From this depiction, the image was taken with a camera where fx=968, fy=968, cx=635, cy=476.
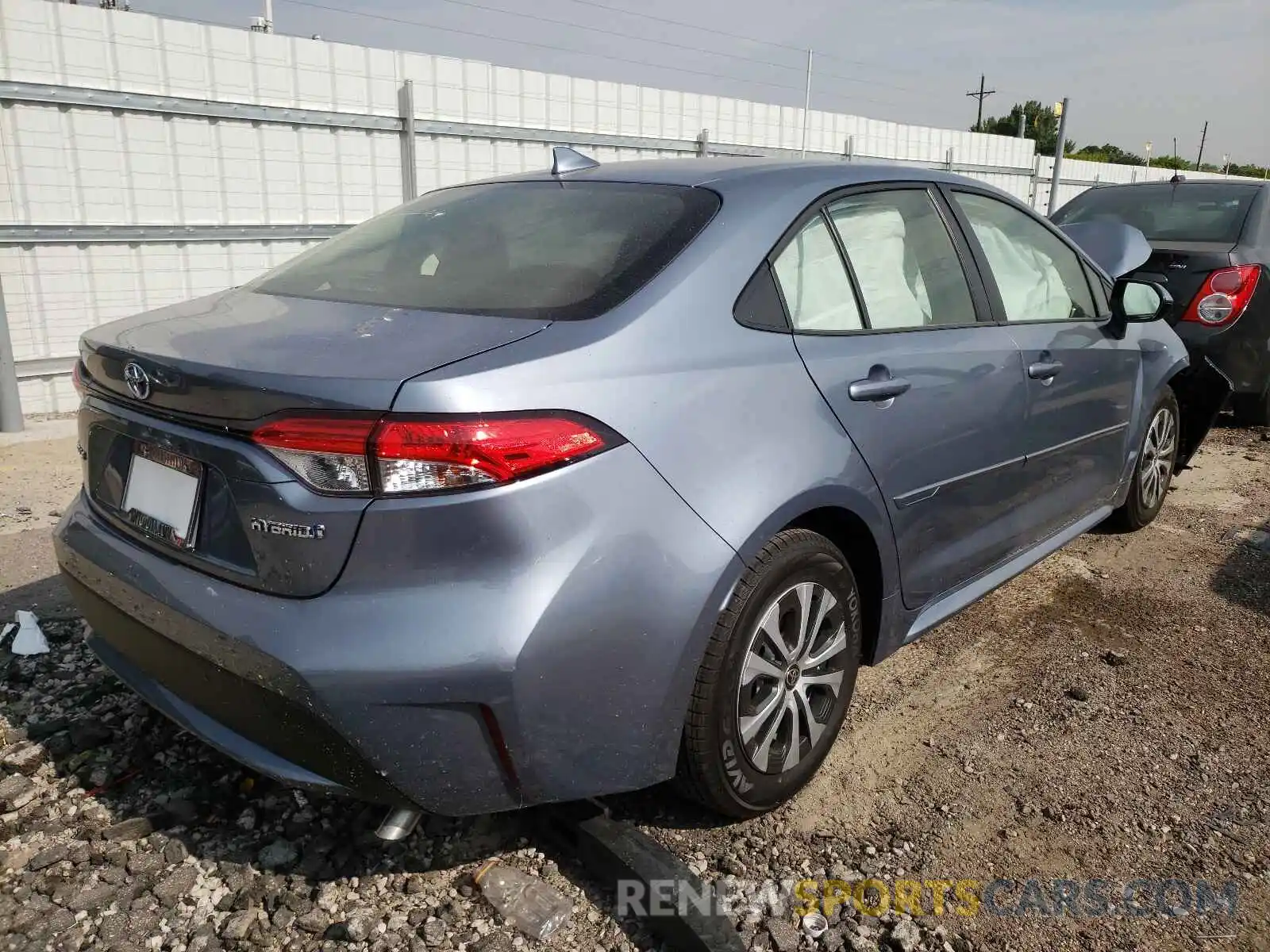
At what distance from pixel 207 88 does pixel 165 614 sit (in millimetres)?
5796

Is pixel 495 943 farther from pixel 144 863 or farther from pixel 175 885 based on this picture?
pixel 144 863

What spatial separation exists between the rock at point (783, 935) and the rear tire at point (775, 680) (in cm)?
29

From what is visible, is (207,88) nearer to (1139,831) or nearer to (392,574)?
(392,574)

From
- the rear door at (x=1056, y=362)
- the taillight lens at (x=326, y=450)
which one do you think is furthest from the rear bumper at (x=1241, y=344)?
the taillight lens at (x=326, y=450)

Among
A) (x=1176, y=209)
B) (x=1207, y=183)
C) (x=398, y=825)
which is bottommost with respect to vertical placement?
(x=398, y=825)

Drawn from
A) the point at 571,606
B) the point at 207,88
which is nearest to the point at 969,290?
the point at 571,606

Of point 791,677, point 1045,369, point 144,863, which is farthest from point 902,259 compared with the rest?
point 144,863

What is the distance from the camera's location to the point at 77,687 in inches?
118

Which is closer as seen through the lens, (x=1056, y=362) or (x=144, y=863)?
(x=144, y=863)

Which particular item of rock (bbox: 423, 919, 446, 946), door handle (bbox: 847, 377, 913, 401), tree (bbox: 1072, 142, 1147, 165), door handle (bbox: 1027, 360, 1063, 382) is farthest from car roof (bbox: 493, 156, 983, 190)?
tree (bbox: 1072, 142, 1147, 165)

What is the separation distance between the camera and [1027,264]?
348cm

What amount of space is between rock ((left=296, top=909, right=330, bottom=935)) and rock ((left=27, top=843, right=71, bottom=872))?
0.64 m

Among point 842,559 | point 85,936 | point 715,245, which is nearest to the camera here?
point 85,936

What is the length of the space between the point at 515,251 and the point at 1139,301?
285 cm
